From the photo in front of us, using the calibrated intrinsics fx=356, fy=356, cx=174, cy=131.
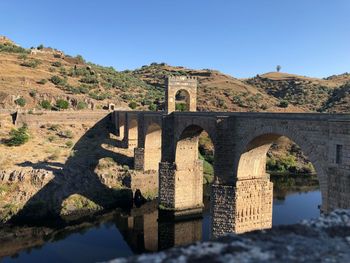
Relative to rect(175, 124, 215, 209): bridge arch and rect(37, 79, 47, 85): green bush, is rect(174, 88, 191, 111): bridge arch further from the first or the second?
rect(37, 79, 47, 85): green bush

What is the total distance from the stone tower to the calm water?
10175mm

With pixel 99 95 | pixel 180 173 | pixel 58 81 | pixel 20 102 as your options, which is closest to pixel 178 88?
pixel 180 173

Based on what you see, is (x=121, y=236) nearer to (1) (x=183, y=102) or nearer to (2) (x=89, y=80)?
(1) (x=183, y=102)

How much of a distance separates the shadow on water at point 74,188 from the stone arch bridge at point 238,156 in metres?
4.78

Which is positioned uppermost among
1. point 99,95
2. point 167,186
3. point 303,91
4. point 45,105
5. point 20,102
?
point 303,91

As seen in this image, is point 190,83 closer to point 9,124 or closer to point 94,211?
point 94,211

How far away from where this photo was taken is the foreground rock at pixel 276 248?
7230 mm

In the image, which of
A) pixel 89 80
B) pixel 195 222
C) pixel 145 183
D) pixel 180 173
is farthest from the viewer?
pixel 89 80

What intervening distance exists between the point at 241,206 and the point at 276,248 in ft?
48.7

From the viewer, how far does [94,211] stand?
3222cm

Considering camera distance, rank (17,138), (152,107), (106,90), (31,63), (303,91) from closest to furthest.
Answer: (17,138), (152,107), (106,90), (31,63), (303,91)

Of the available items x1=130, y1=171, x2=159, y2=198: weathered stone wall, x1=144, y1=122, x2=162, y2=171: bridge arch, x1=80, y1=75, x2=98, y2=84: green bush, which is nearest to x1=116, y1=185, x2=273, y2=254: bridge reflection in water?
x1=130, y1=171, x2=159, y2=198: weathered stone wall

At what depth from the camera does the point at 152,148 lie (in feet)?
131

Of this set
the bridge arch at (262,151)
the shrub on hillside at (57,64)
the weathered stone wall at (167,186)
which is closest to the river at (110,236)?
the weathered stone wall at (167,186)
